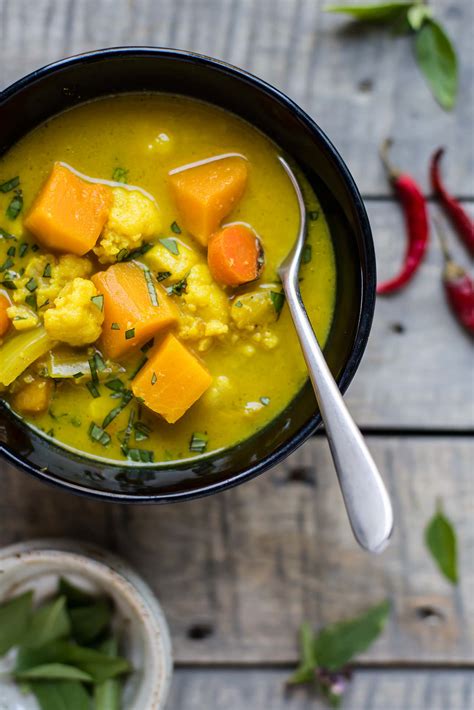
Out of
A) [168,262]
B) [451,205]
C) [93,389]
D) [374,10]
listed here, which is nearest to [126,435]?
[93,389]

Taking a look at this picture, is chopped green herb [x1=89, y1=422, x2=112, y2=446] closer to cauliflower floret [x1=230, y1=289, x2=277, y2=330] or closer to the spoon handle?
cauliflower floret [x1=230, y1=289, x2=277, y2=330]

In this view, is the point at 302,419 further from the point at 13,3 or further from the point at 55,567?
the point at 13,3

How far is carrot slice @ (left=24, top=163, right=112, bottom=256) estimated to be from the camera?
2018 mm

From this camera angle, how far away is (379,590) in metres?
2.59

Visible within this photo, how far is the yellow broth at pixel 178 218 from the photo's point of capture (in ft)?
6.93

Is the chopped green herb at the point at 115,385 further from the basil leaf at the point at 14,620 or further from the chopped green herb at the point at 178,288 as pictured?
the basil leaf at the point at 14,620

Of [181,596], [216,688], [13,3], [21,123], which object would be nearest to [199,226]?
[21,123]

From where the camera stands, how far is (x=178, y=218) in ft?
6.93

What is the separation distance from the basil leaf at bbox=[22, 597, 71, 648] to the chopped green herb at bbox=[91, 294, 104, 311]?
2.92 ft

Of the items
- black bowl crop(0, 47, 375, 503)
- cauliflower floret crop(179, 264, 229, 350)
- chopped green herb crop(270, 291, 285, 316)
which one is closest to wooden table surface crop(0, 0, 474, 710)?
black bowl crop(0, 47, 375, 503)

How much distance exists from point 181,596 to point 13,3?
70.0 inches

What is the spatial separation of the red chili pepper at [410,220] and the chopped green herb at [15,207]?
1024 millimetres

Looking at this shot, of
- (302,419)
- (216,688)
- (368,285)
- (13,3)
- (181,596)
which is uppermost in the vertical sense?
(13,3)

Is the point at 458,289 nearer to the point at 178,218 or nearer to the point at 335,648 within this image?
the point at 178,218
